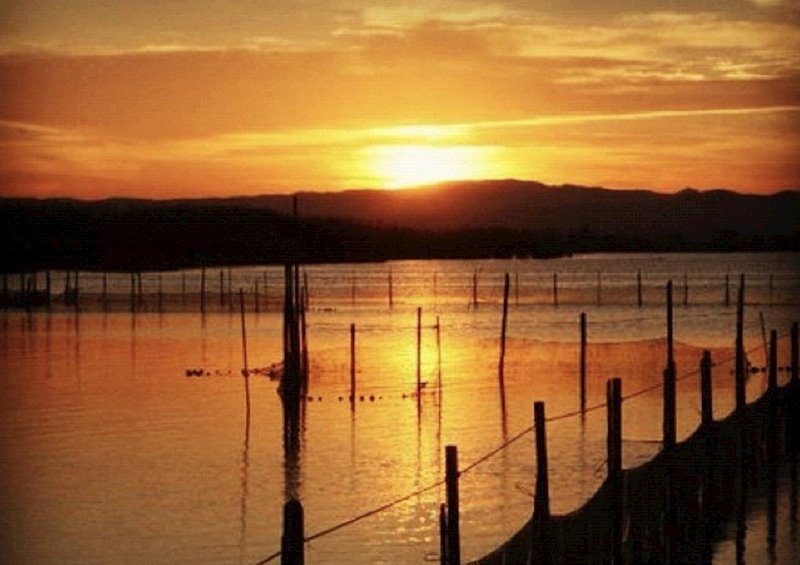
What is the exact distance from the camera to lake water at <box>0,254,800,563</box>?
1823 cm

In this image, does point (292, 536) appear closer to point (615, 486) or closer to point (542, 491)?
point (542, 491)

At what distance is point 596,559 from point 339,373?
24758mm

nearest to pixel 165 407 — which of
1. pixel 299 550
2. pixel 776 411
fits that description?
pixel 776 411

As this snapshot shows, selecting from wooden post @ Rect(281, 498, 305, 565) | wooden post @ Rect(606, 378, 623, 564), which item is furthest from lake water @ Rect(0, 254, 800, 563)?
wooden post @ Rect(281, 498, 305, 565)

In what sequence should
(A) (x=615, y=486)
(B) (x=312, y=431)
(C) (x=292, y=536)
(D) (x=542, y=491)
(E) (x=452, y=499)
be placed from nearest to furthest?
(C) (x=292, y=536)
(E) (x=452, y=499)
(D) (x=542, y=491)
(A) (x=615, y=486)
(B) (x=312, y=431)

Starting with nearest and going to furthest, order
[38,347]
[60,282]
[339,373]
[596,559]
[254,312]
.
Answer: [596,559] → [339,373] → [38,347] → [254,312] → [60,282]

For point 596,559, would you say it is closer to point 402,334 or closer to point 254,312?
point 402,334

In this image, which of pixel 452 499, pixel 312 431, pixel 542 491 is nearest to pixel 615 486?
pixel 542 491

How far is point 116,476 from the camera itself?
22375 mm

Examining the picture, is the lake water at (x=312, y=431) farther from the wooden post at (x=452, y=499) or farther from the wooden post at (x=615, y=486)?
the wooden post at (x=452, y=499)

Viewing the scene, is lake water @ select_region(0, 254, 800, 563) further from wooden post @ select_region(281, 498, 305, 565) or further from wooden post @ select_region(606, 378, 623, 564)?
wooden post @ select_region(281, 498, 305, 565)

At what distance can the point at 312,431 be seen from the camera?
26.8 metres

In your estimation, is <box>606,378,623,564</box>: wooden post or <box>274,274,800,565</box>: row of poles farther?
<box>606,378,623,564</box>: wooden post

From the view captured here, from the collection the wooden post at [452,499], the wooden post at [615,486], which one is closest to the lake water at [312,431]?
the wooden post at [615,486]
